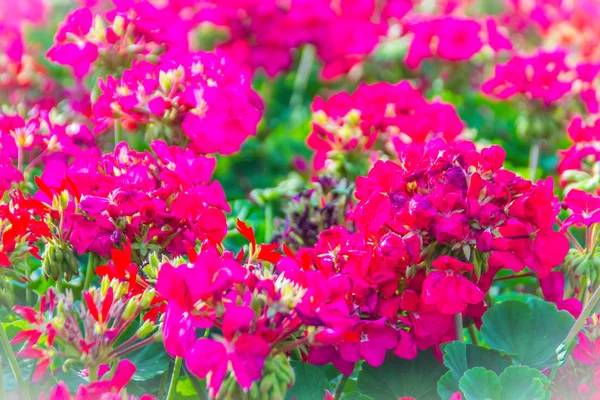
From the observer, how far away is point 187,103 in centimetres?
138

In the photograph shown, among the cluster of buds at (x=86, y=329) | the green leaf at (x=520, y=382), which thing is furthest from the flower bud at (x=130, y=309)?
the green leaf at (x=520, y=382)

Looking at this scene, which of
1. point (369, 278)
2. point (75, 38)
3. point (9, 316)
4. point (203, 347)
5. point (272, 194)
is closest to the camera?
point (203, 347)

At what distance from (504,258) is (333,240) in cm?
27

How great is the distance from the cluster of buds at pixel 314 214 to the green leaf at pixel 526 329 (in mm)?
440

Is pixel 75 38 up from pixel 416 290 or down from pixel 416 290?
up

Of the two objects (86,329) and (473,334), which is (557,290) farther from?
(86,329)

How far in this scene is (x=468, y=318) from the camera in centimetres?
137

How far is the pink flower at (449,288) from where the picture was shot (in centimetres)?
111

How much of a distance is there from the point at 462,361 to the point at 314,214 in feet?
1.73

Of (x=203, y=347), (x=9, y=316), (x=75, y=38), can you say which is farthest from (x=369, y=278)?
(x=75, y=38)

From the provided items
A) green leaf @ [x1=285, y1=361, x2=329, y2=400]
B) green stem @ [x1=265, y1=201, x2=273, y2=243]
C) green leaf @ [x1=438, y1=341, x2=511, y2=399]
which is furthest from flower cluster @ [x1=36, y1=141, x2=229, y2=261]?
green stem @ [x1=265, y1=201, x2=273, y2=243]

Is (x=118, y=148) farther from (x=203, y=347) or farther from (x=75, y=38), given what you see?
(x=203, y=347)

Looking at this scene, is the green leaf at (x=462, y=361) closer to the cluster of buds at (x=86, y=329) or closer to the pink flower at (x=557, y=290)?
the pink flower at (x=557, y=290)

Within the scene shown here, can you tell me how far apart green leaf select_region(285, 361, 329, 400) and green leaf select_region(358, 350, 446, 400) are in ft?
0.29
